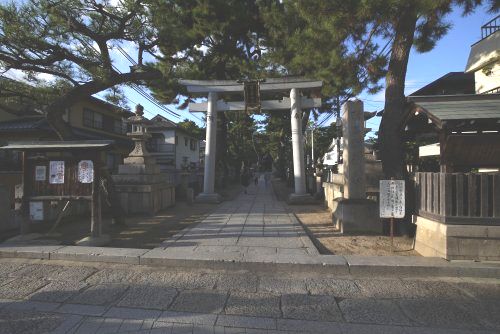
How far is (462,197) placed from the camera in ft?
21.5

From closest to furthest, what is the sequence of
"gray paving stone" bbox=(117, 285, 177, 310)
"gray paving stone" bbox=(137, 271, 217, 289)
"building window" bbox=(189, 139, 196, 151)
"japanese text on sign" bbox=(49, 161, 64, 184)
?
"gray paving stone" bbox=(117, 285, 177, 310)
"gray paving stone" bbox=(137, 271, 217, 289)
"japanese text on sign" bbox=(49, 161, 64, 184)
"building window" bbox=(189, 139, 196, 151)

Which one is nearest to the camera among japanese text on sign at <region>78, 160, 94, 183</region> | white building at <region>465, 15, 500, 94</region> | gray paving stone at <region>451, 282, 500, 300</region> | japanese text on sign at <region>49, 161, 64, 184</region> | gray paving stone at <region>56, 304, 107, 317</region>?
gray paving stone at <region>56, 304, 107, 317</region>

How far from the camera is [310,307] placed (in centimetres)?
485

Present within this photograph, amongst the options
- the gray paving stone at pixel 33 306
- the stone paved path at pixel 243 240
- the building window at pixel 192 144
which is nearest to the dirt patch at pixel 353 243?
the stone paved path at pixel 243 240

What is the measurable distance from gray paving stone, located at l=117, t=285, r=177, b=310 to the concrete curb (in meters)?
1.15

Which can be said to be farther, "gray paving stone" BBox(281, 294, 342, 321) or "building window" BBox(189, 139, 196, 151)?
"building window" BBox(189, 139, 196, 151)

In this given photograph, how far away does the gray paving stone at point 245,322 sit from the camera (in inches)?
169

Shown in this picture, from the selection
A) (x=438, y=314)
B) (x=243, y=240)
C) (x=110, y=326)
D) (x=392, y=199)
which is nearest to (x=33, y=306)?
(x=110, y=326)

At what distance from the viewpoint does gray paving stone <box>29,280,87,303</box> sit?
16.9 ft

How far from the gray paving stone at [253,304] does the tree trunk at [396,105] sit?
5.21 meters

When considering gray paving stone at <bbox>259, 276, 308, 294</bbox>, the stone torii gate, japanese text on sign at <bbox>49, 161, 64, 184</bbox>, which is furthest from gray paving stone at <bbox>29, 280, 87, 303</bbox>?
the stone torii gate

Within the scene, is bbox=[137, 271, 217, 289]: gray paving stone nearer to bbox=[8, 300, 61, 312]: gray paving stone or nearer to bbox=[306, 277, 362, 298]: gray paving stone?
bbox=[8, 300, 61, 312]: gray paving stone

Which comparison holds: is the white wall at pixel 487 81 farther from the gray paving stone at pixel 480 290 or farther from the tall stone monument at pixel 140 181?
the tall stone monument at pixel 140 181

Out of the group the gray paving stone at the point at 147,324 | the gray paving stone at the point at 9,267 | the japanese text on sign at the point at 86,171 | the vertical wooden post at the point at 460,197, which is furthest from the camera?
the japanese text on sign at the point at 86,171
